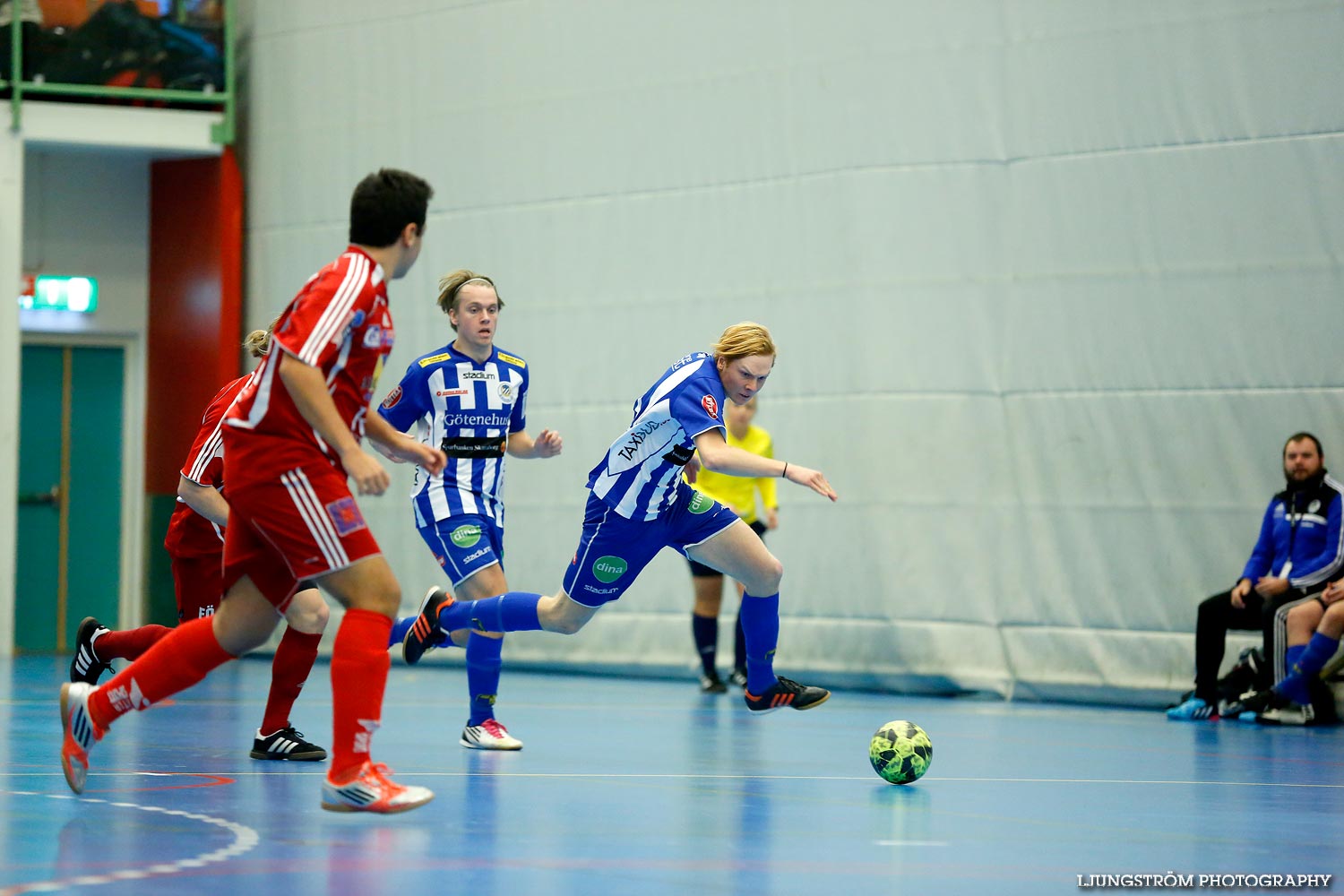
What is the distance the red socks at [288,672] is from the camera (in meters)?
6.02

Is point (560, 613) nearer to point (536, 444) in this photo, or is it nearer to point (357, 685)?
point (536, 444)

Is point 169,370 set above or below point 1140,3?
below

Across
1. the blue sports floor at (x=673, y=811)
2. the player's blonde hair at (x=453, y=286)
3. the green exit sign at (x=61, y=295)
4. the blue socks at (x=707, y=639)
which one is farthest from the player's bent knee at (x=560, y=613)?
the green exit sign at (x=61, y=295)

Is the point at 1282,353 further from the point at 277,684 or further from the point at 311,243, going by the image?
the point at 311,243

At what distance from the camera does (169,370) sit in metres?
14.1

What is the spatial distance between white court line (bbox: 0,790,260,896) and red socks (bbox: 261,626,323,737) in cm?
129

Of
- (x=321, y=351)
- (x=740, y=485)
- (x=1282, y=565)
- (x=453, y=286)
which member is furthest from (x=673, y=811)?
(x=1282, y=565)

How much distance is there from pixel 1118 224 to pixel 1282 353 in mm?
1296

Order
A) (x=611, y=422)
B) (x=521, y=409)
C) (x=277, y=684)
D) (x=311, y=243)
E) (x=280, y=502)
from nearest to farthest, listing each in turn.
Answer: (x=280, y=502) → (x=277, y=684) → (x=521, y=409) → (x=611, y=422) → (x=311, y=243)

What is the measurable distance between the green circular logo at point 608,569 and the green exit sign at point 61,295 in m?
9.37

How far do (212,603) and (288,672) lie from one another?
0.86 meters

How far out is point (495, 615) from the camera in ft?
20.7

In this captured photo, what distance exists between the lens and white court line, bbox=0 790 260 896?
3482mm

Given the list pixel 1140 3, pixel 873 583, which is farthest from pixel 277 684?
pixel 1140 3
